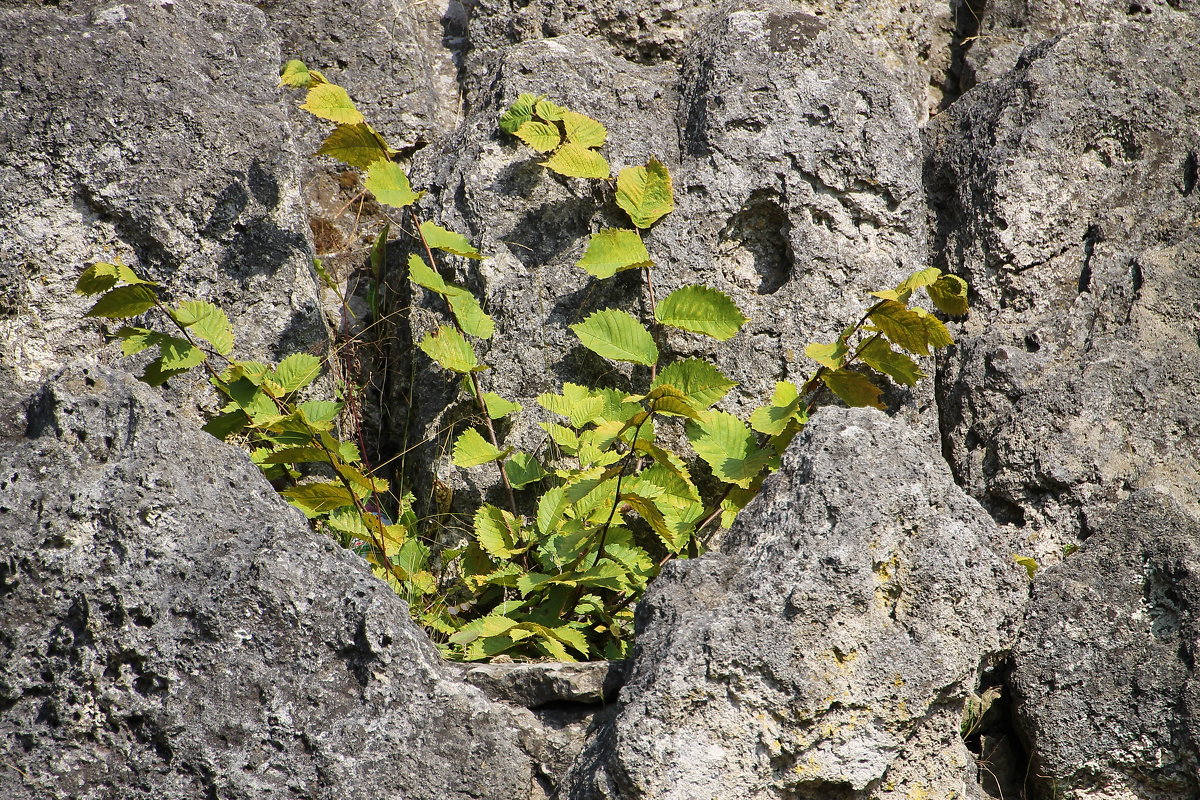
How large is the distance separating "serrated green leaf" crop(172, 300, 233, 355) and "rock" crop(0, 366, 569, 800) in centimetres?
62

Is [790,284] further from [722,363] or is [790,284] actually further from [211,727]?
[211,727]

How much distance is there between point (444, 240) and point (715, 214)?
2.87 feet

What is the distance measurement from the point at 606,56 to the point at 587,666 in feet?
7.27

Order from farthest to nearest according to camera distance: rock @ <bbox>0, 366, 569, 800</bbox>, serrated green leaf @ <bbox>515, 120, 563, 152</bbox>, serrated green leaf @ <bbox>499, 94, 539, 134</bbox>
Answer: serrated green leaf @ <bbox>499, 94, 539, 134</bbox> → serrated green leaf @ <bbox>515, 120, 563, 152</bbox> → rock @ <bbox>0, 366, 569, 800</bbox>

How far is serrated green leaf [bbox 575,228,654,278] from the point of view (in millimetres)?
3180

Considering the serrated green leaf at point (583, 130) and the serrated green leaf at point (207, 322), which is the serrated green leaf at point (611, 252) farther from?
the serrated green leaf at point (207, 322)

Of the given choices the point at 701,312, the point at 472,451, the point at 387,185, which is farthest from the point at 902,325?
the point at 387,185

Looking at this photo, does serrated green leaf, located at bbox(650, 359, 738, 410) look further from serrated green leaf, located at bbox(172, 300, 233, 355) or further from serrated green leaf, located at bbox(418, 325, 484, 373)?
serrated green leaf, located at bbox(172, 300, 233, 355)

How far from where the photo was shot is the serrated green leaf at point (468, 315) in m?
3.25

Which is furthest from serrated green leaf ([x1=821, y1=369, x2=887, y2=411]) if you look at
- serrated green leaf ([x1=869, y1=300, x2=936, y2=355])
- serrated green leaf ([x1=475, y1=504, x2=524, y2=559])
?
serrated green leaf ([x1=475, y1=504, x2=524, y2=559])

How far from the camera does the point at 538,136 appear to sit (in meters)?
3.29

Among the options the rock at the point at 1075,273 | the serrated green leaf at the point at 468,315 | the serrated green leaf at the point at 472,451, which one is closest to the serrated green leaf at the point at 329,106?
the serrated green leaf at the point at 468,315

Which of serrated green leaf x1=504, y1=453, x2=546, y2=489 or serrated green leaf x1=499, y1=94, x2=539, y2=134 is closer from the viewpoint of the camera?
serrated green leaf x1=504, y1=453, x2=546, y2=489

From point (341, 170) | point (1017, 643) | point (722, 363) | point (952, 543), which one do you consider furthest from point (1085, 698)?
point (341, 170)
